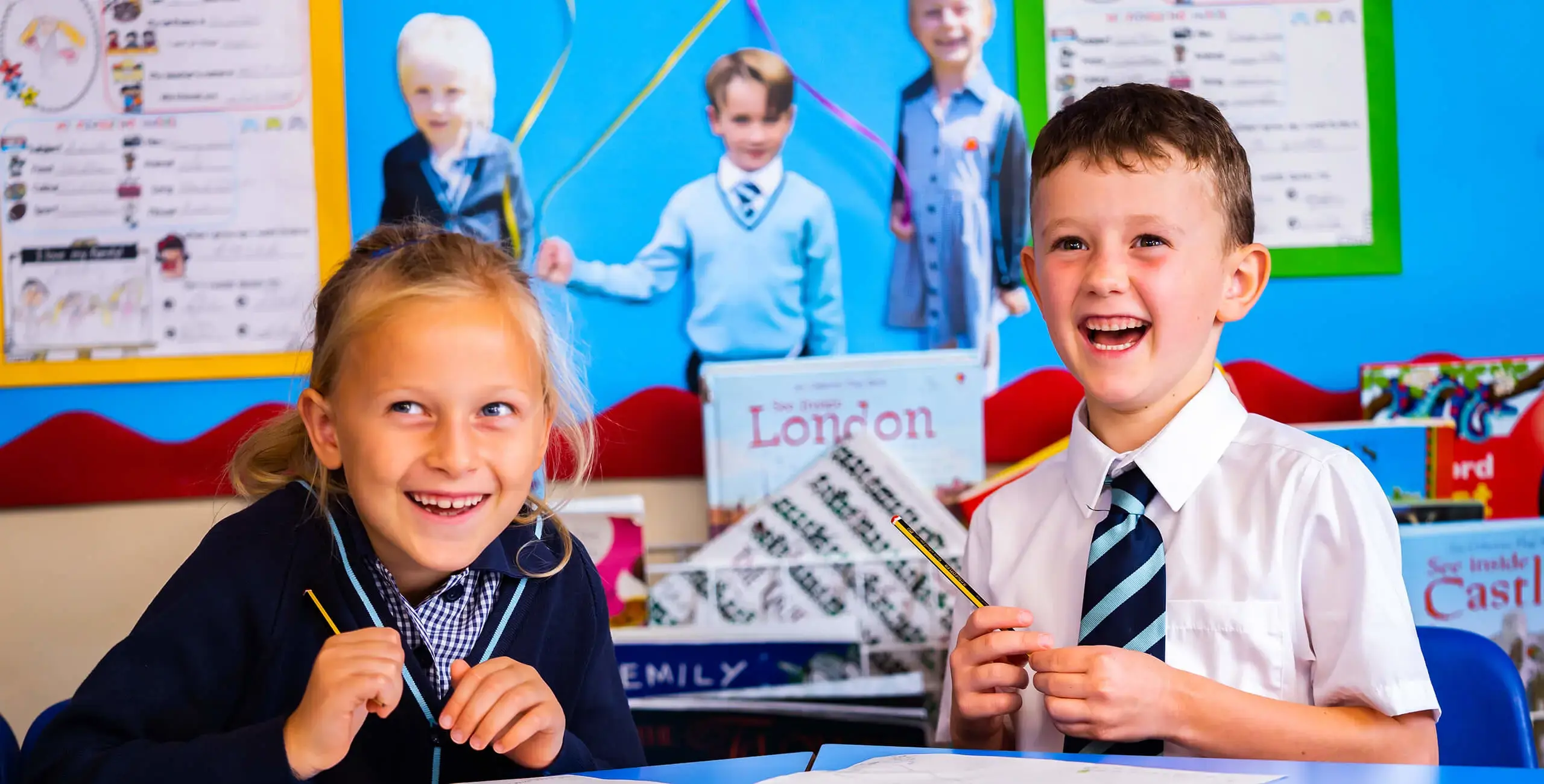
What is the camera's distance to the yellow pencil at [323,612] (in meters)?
0.82

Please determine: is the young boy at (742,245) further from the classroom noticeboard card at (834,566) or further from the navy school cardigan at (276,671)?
the navy school cardigan at (276,671)

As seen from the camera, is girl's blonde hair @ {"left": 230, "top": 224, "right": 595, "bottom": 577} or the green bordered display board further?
the green bordered display board

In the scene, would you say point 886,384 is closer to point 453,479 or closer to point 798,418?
point 798,418

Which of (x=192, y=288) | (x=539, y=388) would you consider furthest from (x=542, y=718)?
(x=192, y=288)

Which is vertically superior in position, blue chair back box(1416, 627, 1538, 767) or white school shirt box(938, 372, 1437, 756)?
white school shirt box(938, 372, 1437, 756)

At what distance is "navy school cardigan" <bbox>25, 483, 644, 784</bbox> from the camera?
0.79 meters

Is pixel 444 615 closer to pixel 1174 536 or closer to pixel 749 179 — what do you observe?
pixel 1174 536

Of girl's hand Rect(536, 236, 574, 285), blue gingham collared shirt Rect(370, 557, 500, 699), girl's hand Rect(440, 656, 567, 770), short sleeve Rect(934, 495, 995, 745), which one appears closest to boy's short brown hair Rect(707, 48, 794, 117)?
girl's hand Rect(536, 236, 574, 285)

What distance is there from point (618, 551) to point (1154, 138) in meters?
0.73

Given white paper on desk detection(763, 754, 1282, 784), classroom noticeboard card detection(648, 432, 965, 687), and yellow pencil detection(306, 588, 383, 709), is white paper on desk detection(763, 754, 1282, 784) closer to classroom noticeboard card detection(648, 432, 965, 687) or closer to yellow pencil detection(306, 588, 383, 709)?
yellow pencil detection(306, 588, 383, 709)

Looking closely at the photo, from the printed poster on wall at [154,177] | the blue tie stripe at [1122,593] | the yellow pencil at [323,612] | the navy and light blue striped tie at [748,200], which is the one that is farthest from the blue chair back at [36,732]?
the navy and light blue striped tie at [748,200]

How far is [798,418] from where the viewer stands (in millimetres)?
1396

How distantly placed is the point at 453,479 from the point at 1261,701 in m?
0.57

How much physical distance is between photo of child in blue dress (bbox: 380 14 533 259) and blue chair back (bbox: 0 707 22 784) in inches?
26.4
